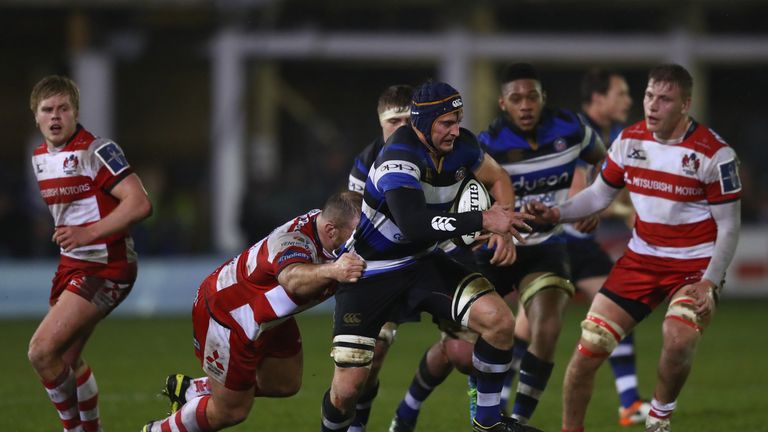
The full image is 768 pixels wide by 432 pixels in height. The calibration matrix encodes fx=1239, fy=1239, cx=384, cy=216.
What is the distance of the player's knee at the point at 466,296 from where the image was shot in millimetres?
7098

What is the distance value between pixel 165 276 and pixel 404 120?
10201 mm

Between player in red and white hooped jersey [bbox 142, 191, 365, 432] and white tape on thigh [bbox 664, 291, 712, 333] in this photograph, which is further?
white tape on thigh [bbox 664, 291, 712, 333]

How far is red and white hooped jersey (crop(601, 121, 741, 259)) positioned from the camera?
7664 mm

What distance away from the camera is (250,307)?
7.16 meters

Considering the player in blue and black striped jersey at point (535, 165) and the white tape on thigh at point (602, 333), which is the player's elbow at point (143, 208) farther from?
the white tape on thigh at point (602, 333)

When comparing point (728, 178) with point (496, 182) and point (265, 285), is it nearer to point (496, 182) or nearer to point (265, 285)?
point (496, 182)

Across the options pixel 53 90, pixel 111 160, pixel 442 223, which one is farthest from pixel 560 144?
pixel 53 90

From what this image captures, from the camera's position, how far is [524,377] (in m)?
8.48

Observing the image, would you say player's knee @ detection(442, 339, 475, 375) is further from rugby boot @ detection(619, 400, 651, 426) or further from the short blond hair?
the short blond hair

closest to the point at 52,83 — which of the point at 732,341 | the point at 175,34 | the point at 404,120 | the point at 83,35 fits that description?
the point at 404,120

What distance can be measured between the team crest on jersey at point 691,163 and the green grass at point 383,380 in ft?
7.40

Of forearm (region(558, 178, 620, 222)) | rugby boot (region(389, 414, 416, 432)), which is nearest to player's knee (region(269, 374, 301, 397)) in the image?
rugby boot (region(389, 414, 416, 432))

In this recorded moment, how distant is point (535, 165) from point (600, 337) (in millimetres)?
1593

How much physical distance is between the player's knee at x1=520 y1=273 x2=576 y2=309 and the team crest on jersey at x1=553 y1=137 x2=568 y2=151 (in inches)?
36.6
